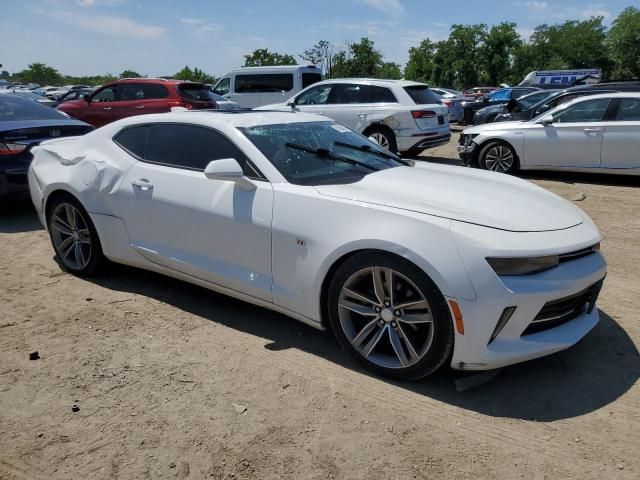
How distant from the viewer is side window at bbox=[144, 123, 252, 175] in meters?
3.74

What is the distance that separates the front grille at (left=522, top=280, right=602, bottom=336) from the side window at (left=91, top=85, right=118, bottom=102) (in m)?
12.1

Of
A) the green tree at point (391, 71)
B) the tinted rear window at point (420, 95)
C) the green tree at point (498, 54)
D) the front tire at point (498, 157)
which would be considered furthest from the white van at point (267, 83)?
the green tree at point (498, 54)

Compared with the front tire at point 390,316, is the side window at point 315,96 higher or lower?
higher

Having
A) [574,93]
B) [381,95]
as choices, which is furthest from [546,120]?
[381,95]

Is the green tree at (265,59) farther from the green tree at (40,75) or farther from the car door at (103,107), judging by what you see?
the green tree at (40,75)

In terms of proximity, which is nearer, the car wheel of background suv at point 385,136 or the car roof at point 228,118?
the car roof at point 228,118

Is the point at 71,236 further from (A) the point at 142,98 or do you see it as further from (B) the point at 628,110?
(A) the point at 142,98

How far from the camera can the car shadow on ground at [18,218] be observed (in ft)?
20.9

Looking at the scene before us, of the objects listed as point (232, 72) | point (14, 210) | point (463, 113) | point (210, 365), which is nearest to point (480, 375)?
point (210, 365)

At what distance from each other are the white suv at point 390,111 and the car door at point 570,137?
2.07 m

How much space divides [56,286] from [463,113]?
58.0ft

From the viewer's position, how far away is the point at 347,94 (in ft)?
36.3

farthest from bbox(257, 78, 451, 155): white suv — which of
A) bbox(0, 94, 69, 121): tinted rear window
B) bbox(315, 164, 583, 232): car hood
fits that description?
bbox(315, 164, 583, 232): car hood

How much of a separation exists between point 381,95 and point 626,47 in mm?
60147
